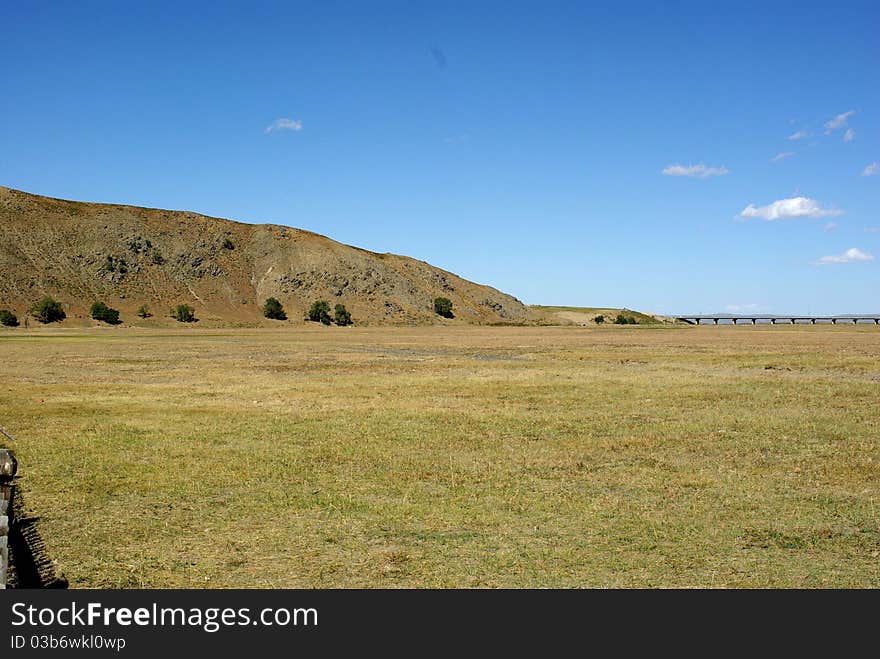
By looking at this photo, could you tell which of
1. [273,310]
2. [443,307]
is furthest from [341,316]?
[443,307]

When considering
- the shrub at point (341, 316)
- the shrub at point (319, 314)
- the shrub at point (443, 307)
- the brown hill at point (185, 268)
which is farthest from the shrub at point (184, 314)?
the shrub at point (443, 307)

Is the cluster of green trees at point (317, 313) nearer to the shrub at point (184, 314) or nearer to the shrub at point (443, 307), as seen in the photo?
the shrub at point (184, 314)

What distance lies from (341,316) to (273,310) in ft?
44.3

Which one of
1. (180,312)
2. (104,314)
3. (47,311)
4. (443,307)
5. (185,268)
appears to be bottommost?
(104,314)

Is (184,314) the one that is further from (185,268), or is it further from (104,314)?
(185,268)

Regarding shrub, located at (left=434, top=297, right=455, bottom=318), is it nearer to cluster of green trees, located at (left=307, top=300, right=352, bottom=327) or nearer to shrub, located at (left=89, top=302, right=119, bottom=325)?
cluster of green trees, located at (left=307, top=300, right=352, bottom=327)

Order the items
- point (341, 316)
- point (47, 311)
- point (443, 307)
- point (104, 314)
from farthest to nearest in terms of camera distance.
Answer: point (443, 307)
point (341, 316)
point (104, 314)
point (47, 311)

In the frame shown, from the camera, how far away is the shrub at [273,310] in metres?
153

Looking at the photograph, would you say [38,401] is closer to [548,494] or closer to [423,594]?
[548,494]

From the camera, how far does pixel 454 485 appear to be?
1374 centimetres

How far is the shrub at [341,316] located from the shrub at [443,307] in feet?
97.9

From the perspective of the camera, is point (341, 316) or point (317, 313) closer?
point (317, 313)

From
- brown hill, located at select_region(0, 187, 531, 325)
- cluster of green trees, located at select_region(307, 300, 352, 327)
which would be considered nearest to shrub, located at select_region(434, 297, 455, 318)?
brown hill, located at select_region(0, 187, 531, 325)

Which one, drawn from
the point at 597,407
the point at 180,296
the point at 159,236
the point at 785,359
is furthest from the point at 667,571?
the point at 159,236
